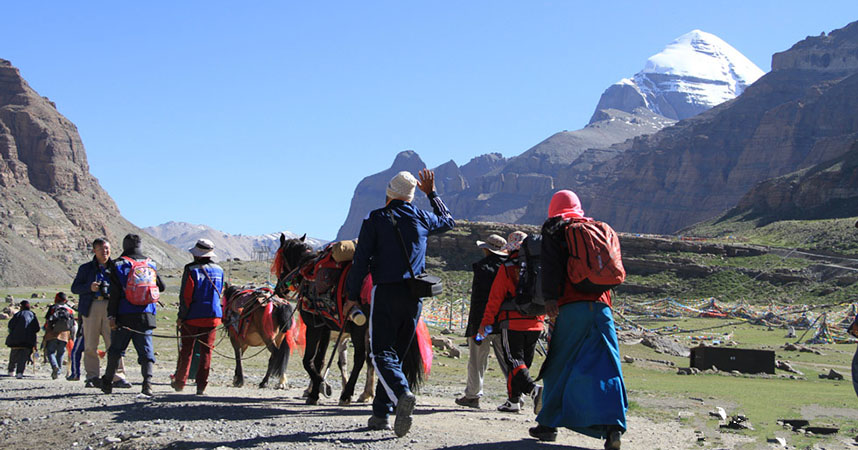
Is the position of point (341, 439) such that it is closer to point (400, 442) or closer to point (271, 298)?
point (400, 442)

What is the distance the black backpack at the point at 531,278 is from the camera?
276 inches

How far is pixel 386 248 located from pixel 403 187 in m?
0.71

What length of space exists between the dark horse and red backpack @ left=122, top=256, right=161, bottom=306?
5.77 ft

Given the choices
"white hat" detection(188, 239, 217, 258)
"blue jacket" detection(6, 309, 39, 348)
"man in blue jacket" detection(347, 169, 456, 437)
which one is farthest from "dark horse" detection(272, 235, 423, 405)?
"blue jacket" detection(6, 309, 39, 348)

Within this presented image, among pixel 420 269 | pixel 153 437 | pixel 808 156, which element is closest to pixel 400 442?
A: pixel 420 269

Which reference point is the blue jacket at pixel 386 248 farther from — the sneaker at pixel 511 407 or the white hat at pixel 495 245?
the sneaker at pixel 511 407

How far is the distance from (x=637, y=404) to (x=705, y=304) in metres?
48.3

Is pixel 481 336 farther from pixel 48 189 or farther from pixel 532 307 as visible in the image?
pixel 48 189

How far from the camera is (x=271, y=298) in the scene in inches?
495

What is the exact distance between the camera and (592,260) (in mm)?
6777

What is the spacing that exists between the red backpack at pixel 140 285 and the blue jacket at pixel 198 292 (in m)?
0.39

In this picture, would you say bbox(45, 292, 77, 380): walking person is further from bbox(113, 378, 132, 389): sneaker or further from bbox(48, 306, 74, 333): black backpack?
bbox(113, 378, 132, 389): sneaker

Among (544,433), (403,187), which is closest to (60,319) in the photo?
(403,187)

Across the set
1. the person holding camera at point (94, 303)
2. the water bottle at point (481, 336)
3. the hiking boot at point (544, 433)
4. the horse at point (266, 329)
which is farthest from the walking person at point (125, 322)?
the hiking boot at point (544, 433)
